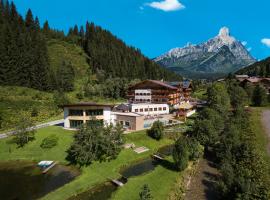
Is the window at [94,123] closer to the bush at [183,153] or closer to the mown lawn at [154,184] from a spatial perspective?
the mown lawn at [154,184]

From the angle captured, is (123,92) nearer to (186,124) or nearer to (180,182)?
(186,124)

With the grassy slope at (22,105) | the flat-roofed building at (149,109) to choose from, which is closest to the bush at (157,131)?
the flat-roofed building at (149,109)

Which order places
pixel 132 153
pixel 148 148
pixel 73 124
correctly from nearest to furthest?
pixel 132 153, pixel 148 148, pixel 73 124

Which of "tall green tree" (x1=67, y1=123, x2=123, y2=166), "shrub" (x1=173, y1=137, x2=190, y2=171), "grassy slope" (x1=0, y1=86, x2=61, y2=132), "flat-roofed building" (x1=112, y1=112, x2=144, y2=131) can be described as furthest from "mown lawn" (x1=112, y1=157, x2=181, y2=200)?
"grassy slope" (x1=0, y1=86, x2=61, y2=132)

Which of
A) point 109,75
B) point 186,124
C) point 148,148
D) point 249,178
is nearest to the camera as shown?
point 249,178

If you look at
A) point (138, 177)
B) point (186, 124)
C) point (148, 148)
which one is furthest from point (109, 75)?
point (138, 177)

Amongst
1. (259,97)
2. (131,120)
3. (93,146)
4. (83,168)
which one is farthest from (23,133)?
(259,97)
